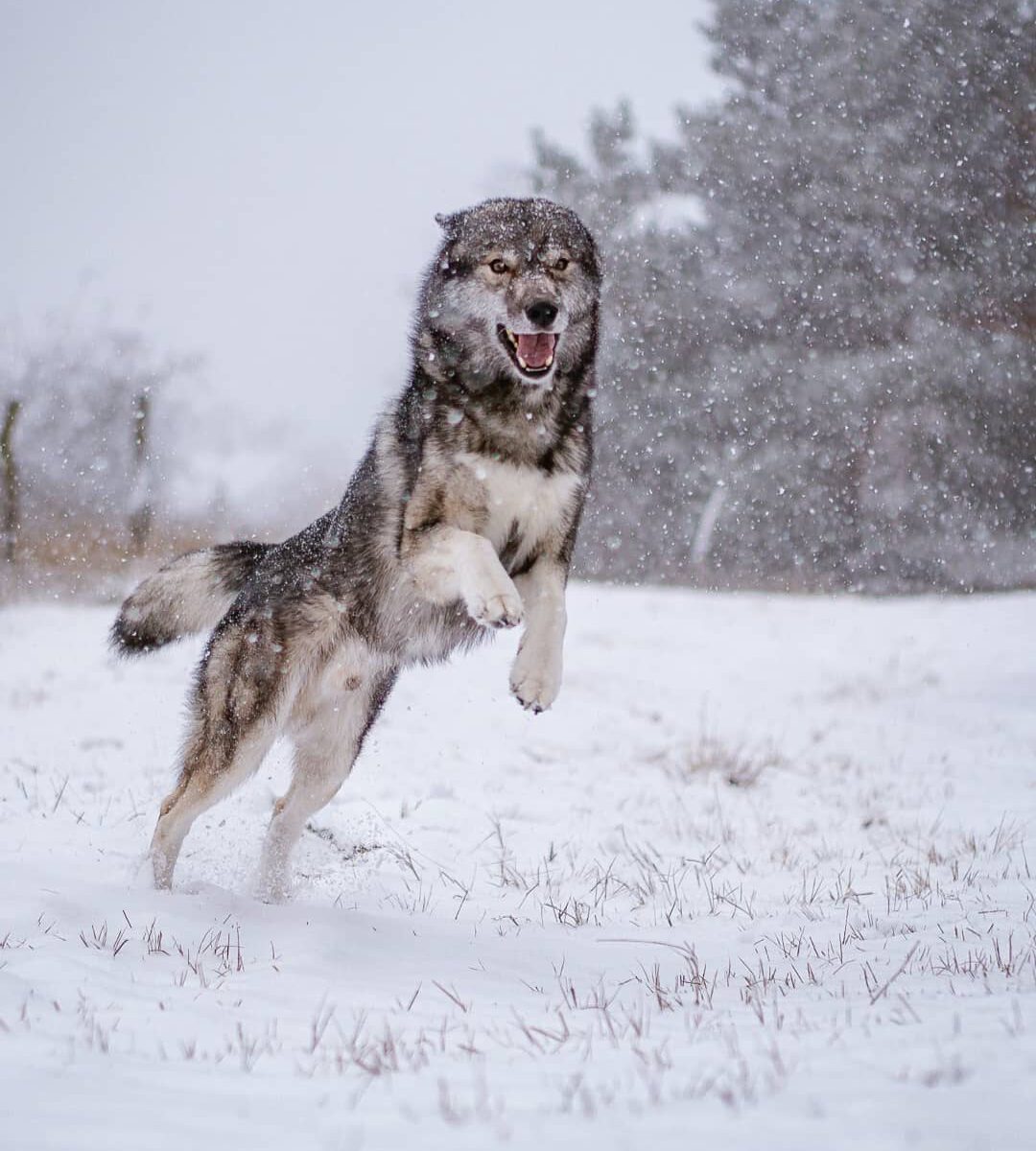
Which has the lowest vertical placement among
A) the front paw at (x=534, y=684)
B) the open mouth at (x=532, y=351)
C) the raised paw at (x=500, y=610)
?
the front paw at (x=534, y=684)

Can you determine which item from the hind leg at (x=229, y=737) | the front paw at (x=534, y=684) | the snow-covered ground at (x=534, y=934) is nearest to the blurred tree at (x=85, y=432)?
the snow-covered ground at (x=534, y=934)

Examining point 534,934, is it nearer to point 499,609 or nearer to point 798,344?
point 499,609

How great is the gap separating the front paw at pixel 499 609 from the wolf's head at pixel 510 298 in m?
0.90

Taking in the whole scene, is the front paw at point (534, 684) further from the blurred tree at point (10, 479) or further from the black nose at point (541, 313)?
the blurred tree at point (10, 479)

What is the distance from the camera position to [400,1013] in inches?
99.5

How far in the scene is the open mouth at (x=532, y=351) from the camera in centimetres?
369

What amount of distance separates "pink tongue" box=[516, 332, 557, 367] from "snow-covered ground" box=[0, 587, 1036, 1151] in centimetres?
208

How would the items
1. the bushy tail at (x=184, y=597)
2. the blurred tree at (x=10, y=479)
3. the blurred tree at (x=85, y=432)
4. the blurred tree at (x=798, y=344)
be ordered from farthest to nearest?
the blurred tree at (x=85, y=432) < the blurred tree at (x=10, y=479) < the blurred tree at (x=798, y=344) < the bushy tail at (x=184, y=597)

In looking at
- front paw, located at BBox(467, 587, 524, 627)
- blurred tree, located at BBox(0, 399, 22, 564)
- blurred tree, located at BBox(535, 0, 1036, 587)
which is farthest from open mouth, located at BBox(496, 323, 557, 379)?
blurred tree, located at BBox(0, 399, 22, 564)

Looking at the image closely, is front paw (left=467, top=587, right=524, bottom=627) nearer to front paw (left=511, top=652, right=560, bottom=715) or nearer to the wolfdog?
the wolfdog

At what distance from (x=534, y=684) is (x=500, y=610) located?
371mm

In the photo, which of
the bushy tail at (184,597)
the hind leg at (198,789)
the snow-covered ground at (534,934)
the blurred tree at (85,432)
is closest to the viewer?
the snow-covered ground at (534,934)

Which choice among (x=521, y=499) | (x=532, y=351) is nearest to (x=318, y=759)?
(x=521, y=499)

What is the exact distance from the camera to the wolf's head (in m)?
3.72
